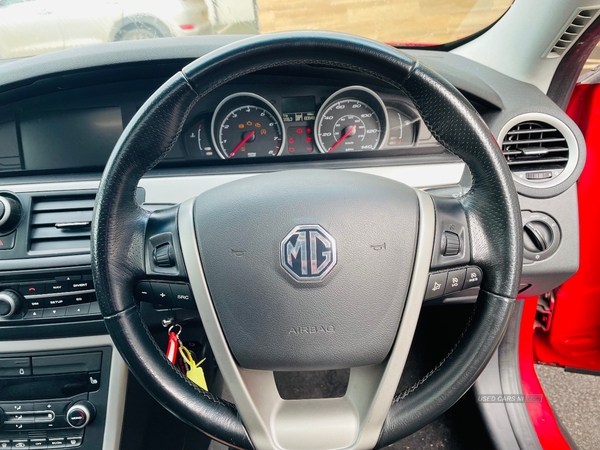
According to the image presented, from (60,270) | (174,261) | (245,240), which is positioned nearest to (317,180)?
(245,240)

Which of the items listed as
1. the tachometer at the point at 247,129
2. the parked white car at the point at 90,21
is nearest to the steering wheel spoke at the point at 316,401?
the tachometer at the point at 247,129

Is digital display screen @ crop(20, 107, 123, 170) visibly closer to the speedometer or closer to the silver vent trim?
the speedometer

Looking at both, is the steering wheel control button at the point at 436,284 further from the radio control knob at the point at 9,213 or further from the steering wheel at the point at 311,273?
the radio control knob at the point at 9,213

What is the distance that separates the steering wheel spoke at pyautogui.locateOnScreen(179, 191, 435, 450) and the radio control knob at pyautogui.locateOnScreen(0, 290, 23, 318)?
62 centimetres

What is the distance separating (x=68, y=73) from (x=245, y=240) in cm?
78

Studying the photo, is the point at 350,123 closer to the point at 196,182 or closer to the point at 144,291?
the point at 196,182

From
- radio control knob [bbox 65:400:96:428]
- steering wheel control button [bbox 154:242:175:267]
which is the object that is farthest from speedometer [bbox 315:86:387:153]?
radio control knob [bbox 65:400:96:428]

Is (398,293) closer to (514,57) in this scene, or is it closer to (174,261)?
(174,261)

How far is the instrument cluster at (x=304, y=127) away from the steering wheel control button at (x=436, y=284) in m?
0.67

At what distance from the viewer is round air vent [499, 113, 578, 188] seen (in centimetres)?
129

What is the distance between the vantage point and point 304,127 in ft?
4.67

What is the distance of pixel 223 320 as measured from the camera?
803 millimetres

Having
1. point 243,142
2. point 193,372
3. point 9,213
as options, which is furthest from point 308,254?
point 9,213

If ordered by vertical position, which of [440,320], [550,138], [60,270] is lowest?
[440,320]
